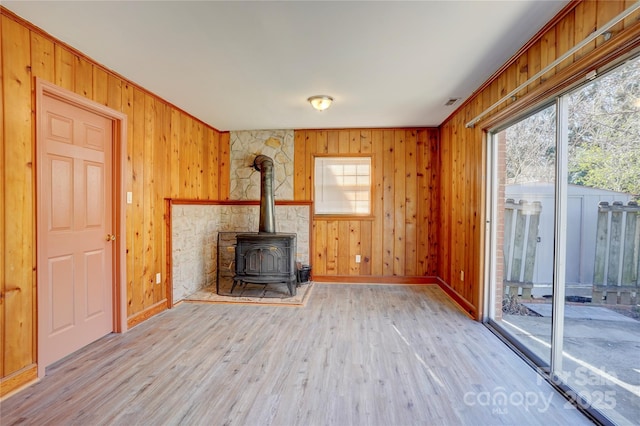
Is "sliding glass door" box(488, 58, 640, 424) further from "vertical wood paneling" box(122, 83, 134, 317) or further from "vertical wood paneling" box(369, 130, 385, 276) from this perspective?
"vertical wood paneling" box(122, 83, 134, 317)

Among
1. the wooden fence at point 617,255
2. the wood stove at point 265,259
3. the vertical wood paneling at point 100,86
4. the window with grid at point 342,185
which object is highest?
the vertical wood paneling at point 100,86

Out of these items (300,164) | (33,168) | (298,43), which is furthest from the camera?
(300,164)

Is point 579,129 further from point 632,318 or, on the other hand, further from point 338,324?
point 338,324

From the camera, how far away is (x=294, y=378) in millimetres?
2027

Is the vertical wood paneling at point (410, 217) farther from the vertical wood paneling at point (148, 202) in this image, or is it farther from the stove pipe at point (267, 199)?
the vertical wood paneling at point (148, 202)

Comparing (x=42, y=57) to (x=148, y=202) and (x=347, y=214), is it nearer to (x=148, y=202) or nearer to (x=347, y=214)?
(x=148, y=202)

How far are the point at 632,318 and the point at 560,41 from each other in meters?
1.70

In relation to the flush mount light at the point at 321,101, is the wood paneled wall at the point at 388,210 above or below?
below

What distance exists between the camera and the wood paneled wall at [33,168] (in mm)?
1839

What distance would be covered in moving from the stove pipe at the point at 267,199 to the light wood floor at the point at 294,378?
136 centimetres

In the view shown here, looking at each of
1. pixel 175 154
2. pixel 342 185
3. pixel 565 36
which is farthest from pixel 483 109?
pixel 175 154

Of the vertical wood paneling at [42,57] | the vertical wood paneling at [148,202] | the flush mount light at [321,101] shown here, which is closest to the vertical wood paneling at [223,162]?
the vertical wood paneling at [148,202]

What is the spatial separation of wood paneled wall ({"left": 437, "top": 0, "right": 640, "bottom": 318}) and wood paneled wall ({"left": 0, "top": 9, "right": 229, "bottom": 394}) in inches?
136

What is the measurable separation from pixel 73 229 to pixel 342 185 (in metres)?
3.34
